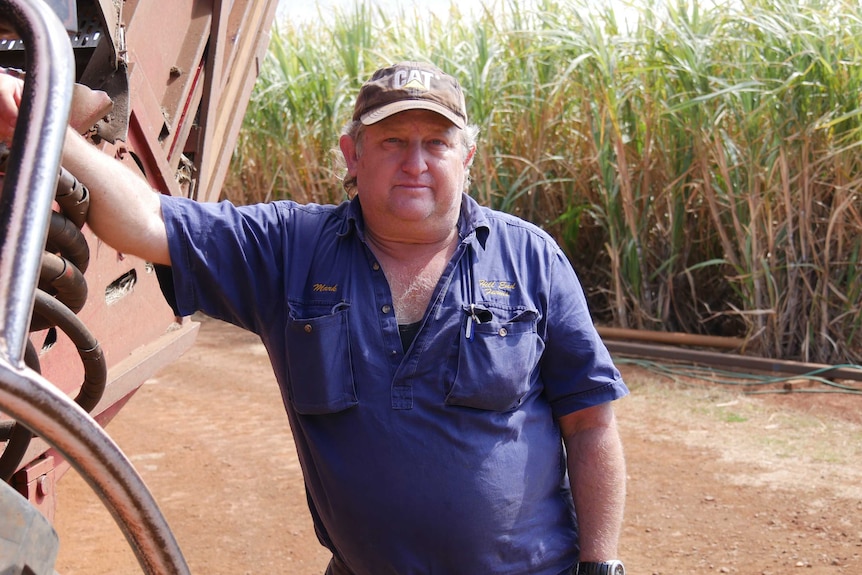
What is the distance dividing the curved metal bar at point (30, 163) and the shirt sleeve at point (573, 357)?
1367 millimetres

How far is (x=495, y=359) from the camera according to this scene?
213 centimetres

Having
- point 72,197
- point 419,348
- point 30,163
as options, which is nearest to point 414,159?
point 419,348

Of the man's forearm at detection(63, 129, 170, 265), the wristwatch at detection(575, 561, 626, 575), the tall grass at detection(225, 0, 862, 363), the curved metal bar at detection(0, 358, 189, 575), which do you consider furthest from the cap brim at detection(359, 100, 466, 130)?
the tall grass at detection(225, 0, 862, 363)

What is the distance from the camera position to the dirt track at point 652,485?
12.9 feet

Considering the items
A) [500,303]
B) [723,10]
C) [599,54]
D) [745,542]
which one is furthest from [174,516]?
[723,10]

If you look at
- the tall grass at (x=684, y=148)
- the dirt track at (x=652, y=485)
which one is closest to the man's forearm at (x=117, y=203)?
the dirt track at (x=652, y=485)

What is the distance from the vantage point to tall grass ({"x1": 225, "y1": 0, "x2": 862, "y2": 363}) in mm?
5898

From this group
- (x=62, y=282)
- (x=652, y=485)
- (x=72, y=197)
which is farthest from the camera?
(x=652, y=485)

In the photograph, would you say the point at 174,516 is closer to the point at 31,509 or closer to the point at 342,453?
the point at 342,453

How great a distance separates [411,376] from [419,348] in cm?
6

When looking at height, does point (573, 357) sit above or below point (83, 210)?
below

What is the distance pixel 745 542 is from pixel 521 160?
12.4 ft

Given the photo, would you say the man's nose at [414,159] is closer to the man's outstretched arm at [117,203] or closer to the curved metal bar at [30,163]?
the man's outstretched arm at [117,203]

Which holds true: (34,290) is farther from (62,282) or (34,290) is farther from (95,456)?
(62,282)
